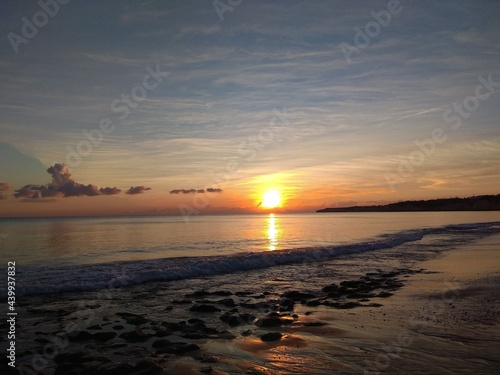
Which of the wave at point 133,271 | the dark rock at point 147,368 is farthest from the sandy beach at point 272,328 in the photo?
Answer: the wave at point 133,271

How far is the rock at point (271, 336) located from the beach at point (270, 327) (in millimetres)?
43

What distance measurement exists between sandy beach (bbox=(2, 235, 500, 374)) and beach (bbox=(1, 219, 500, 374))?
3 cm

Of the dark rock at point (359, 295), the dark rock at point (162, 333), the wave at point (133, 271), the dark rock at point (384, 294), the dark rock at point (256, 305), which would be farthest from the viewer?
the wave at point (133, 271)

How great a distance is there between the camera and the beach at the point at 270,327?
7277mm

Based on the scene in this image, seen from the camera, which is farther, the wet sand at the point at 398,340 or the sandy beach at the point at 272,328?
the sandy beach at the point at 272,328

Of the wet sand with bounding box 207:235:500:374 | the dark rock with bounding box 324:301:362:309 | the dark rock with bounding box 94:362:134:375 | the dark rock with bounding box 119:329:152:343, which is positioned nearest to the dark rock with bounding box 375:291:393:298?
the wet sand with bounding box 207:235:500:374

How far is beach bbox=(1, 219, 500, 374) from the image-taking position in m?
7.28

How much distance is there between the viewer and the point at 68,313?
1177 cm

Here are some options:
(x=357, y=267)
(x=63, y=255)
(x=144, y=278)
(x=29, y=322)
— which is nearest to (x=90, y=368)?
(x=29, y=322)

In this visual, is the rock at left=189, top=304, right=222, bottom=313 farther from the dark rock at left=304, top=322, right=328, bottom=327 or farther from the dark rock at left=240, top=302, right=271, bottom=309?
the dark rock at left=304, top=322, right=328, bottom=327

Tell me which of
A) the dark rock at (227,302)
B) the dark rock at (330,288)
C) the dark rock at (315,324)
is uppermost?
the dark rock at (315,324)

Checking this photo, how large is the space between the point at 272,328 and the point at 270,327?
11 cm

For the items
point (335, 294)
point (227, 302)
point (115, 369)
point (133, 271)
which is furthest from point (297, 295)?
point (133, 271)

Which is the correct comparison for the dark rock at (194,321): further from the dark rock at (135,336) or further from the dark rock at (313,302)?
the dark rock at (313,302)
